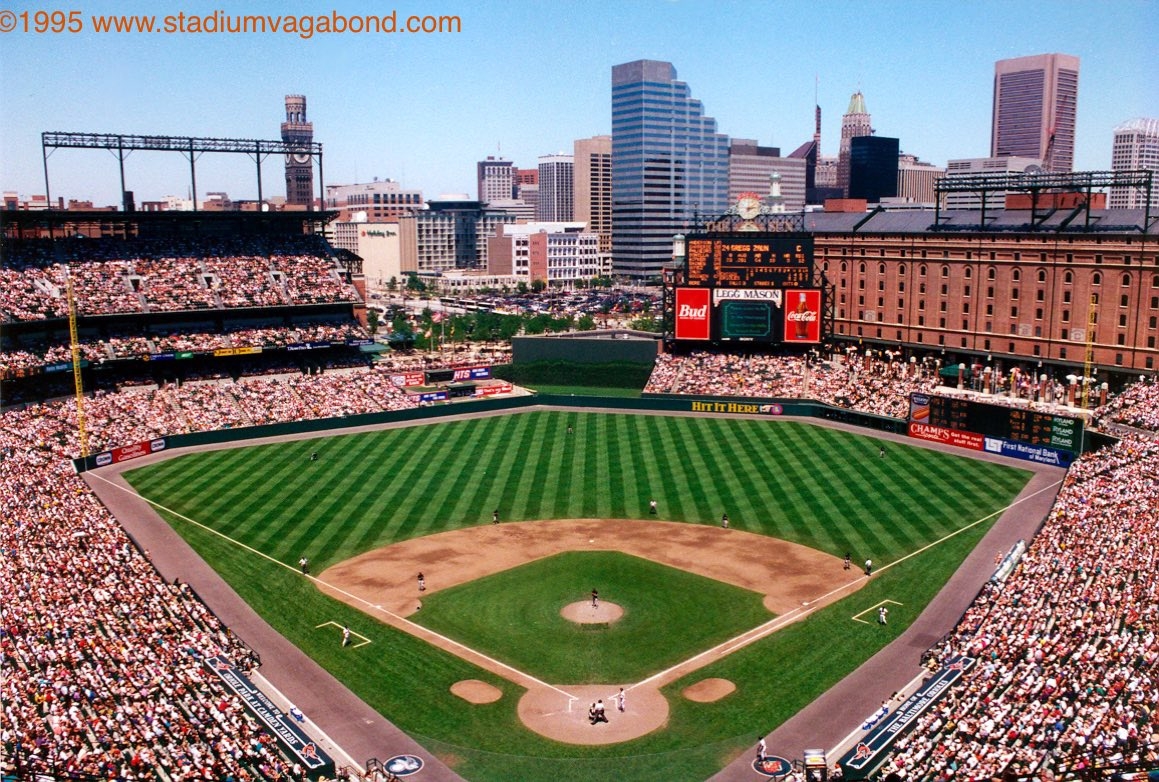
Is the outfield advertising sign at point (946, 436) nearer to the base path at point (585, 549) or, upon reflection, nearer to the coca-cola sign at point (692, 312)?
the coca-cola sign at point (692, 312)

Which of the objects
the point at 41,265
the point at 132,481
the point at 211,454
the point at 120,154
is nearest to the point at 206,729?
the point at 132,481

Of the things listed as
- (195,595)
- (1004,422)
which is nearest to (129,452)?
(195,595)

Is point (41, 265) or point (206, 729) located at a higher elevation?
point (41, 265)

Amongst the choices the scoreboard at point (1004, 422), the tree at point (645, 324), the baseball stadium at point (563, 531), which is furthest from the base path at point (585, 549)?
the tree at point (645, 324)

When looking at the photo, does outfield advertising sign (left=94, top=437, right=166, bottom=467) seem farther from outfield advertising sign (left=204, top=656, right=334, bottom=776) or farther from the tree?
the tree

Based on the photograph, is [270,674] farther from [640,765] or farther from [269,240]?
[269,240]

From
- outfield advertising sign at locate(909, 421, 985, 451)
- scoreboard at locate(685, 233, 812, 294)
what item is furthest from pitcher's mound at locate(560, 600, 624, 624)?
scoreboard at locate(685, 233, 812, 294)
